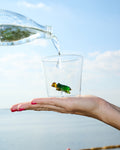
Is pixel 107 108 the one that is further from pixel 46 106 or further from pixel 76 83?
pixel 46 106

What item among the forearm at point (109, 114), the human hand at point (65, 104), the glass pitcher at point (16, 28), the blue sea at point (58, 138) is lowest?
the blue sea at point (58, 138)

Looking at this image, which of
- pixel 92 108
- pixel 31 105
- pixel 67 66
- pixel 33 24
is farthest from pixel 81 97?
pixel 33 24

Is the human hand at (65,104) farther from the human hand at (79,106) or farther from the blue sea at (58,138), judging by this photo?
the blue sea at (58,138)

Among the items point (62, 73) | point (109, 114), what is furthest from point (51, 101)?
point (109, 114)

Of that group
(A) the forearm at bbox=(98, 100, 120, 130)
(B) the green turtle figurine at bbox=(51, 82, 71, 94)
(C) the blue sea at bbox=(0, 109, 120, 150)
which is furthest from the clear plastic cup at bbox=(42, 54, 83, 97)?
(C) the blue sea at bbox=(0, 109, 120, 150)

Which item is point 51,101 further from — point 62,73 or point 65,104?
point 62,73

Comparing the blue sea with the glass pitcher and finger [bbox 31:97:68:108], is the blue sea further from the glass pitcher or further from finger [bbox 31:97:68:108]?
finger [bbox 31:97:68:108]

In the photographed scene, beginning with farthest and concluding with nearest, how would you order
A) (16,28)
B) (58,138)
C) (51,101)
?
(58,138) < (16,28) < (51,101)

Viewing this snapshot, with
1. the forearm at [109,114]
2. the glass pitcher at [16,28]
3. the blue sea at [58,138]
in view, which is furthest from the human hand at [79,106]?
the blue sea at [58,138]
